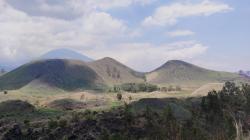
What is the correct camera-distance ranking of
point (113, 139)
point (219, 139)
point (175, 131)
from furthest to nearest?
point (113, 139) → point (175, 131) → point (219, 139)

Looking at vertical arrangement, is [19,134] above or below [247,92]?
below

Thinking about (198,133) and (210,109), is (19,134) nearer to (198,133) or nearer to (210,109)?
(210,109)

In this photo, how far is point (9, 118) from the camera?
19912 centimetres

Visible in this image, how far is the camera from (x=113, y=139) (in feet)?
308

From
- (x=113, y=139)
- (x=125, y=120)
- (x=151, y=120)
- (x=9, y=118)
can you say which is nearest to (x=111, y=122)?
(x=125, y=120)

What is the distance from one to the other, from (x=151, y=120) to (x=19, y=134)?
5112cm

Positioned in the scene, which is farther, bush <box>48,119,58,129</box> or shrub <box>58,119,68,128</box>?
shrub <box>58,119,68,128</box>

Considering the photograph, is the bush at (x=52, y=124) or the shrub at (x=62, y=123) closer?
the bush at (x=52, y=124)

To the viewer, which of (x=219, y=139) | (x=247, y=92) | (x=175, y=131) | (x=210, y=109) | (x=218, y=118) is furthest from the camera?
(x=247, y=92)

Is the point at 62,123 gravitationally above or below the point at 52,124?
above

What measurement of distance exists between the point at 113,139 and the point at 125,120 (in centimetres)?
6878

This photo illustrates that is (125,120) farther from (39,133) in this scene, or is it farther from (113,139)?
(113,139)

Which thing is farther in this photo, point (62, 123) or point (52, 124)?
point (62, 123)

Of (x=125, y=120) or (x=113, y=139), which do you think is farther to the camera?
(x=125, y=120)
